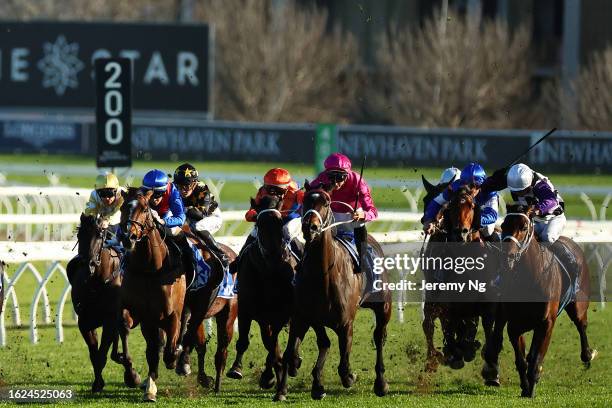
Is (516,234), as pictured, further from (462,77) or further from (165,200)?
(462,77)

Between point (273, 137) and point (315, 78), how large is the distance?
1045 cm

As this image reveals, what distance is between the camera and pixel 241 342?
962 centimetres

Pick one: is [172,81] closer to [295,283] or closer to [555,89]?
[555,89]

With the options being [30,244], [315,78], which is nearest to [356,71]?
[315,78]

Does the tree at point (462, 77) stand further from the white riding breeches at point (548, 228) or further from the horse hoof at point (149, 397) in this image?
the horse hoof at point (149, 397)

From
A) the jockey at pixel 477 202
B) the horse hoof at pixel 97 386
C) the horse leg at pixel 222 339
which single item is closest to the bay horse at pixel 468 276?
the jockey at pixel 477 202

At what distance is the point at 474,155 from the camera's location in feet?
86.6

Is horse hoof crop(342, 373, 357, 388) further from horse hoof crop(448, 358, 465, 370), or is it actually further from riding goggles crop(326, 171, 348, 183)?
riding goggles crop(326, 171, 348, 183)

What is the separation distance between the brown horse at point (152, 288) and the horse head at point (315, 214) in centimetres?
99

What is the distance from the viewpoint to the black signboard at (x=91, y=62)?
25.5m

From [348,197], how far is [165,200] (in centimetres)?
121

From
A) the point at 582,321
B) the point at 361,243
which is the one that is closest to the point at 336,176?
the point at 361,243

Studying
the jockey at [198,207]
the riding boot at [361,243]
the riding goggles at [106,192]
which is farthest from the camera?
the jockey at [198,207]

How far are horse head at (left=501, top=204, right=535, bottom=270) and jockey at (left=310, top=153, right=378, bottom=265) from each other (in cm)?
88
